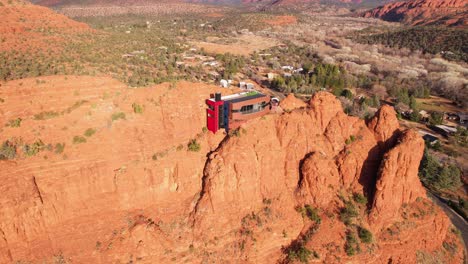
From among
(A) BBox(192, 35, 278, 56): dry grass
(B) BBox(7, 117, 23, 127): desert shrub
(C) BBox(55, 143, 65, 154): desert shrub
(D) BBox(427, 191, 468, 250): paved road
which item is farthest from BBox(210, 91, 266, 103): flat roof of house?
(A) BBox(192, 35, 278, 56): dry grass

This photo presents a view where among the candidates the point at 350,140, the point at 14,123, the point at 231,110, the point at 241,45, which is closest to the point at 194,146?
the point at 231,110

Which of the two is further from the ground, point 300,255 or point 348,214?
point 348,214

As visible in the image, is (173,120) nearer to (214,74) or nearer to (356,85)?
(214,74)

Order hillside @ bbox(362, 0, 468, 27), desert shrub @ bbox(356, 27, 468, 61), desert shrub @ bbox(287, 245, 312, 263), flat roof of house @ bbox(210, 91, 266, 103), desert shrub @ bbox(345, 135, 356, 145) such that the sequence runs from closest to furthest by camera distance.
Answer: desert shrub @ bbox(287, 245, 312, 263)
flat roof of house @ bbox(210, 91, 266, 103)
desert shrub @ bbox(345, 135, 356, 145)
desert shrub @ bbox(356, 27, 468, 61)
hillside @ bbox(362, 0, 468, 27)

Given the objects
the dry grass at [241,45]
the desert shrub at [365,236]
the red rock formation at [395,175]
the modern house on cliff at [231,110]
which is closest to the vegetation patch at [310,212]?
the desert shrub at [365,236]

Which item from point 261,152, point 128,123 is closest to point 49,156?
point 128,123

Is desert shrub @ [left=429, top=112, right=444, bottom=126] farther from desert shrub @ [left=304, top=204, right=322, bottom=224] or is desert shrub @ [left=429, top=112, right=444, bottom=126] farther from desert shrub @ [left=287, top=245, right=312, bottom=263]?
desert shrub @ [left=287, top=245, right=312, bottom=263]

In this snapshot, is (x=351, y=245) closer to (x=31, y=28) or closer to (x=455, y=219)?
(x=455, y=219)
